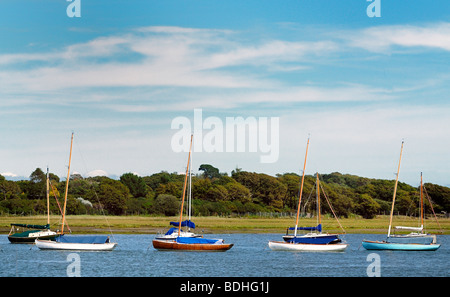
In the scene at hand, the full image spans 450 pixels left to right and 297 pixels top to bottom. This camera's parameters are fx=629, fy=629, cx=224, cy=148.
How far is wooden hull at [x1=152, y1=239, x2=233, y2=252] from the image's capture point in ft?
269

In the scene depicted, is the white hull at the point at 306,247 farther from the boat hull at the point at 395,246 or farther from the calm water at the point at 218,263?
the boat hull at the point at 395,246

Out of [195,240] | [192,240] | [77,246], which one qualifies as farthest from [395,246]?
[77,246]

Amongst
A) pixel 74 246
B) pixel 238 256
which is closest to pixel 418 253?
pixel 238 256

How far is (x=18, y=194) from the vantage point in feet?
587

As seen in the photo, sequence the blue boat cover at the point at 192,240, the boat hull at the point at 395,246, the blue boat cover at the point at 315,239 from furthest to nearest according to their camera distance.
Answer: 1. the boat hull at the point at 395,246
2. the blue boat cover at the point at 315,239
3. the blue boat cover at the point at 192,240

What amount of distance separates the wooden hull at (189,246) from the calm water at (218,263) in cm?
76

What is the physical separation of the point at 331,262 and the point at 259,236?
164 feet

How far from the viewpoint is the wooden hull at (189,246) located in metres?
81.9

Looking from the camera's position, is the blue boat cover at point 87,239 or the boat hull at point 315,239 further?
the boat hull at point 315,239

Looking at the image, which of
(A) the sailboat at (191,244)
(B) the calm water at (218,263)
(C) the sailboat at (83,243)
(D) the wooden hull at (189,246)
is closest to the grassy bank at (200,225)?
(B) the calm water at (218,263)

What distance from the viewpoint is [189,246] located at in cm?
8269

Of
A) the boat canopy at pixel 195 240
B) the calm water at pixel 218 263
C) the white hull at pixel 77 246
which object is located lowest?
the calm water at pixel 218 263

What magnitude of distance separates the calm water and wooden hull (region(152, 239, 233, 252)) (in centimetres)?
76

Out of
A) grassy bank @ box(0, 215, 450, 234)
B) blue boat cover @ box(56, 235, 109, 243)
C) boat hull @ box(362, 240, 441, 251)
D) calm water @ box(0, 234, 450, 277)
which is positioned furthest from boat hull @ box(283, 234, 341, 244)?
grassy bank @ box(0, 215, 450, 234)
